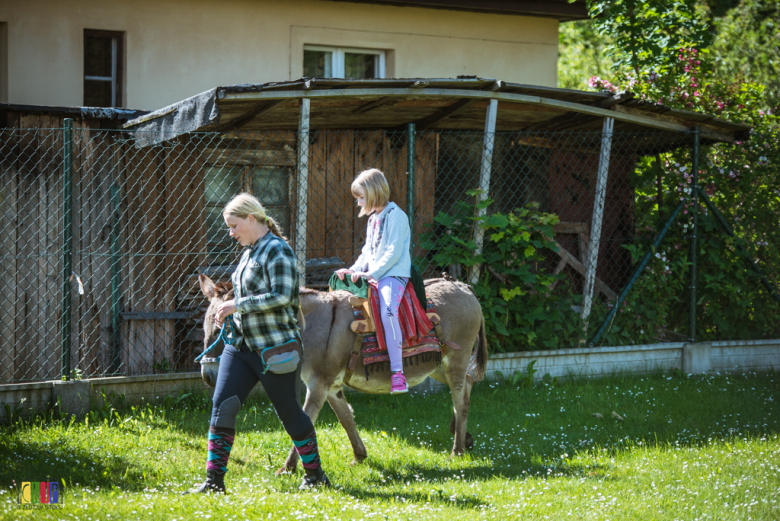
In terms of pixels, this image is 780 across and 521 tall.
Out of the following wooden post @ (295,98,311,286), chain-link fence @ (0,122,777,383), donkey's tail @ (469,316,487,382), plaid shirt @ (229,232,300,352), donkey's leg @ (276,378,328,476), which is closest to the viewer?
plaid shirt @ (229,232,300,352)

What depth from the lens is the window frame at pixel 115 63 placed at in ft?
30.7

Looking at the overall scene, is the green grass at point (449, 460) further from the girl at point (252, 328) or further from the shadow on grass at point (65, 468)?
the girl at point (252, 328)

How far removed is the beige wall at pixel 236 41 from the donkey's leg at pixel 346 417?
594 cm

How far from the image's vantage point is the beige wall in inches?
352

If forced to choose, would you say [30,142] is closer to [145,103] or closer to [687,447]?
[145,103]

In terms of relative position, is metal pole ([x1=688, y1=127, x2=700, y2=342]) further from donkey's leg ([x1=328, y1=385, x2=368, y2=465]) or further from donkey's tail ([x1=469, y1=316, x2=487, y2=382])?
donkey's leg ([x1=328, y1=385, x2=368, y2=465])

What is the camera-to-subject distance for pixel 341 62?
1067cm

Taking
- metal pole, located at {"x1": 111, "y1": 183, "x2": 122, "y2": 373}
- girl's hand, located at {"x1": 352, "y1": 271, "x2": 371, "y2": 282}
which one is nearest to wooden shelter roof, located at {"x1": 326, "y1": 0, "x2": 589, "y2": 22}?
metal pole, located at {"x1": 111, "y1": 183, "x2": 122, "y2": 373}

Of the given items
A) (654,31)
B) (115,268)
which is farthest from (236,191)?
(654,31)

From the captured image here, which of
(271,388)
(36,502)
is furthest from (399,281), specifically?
(36,502)

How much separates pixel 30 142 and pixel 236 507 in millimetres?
5340

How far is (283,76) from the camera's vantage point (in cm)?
1009

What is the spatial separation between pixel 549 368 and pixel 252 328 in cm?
474

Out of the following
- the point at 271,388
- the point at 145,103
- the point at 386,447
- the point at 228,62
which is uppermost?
the point at 228,62
